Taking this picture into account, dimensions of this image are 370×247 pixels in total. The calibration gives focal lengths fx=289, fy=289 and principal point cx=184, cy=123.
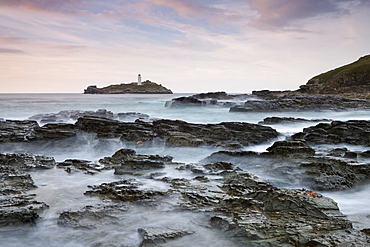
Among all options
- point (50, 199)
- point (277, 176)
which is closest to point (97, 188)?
point (50, 199)

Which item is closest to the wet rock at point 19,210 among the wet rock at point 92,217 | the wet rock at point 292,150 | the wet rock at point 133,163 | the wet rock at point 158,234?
the wet rock at point 92,217

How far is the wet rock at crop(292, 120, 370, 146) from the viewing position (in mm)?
11270

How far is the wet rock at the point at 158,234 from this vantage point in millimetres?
4309

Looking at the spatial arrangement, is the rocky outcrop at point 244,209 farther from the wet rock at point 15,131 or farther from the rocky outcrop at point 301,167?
the wet rock at point 15,131

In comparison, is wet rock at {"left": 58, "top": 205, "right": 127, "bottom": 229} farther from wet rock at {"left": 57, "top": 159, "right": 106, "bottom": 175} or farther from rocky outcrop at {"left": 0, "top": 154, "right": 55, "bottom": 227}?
wet rock at {"left": 57, "top": 159, "right": 106, "bottom": 175}

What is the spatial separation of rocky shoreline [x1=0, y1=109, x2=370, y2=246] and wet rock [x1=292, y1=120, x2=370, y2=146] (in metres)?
0.04

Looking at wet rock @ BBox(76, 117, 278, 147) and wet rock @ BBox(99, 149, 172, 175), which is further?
wet rock @ BBox(76, 117, 278, 147)

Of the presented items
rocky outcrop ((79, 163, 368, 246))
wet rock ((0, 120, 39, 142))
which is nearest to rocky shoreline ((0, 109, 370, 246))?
rocky outcrop ((79, 163, 368, 246))

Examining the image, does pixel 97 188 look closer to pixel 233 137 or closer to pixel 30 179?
pixel 30 179

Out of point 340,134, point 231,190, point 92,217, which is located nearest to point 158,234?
point 92,217

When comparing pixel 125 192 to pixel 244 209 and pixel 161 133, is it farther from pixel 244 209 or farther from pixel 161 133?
pixel 161 133

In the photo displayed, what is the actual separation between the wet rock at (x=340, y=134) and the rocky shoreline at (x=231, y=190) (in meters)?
0.04

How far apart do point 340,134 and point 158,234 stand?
10.0m

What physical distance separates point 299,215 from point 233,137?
7533mm
